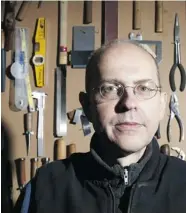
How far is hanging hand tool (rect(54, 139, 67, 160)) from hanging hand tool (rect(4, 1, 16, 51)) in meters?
0.43

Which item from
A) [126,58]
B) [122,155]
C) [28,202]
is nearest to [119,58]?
[126,58]

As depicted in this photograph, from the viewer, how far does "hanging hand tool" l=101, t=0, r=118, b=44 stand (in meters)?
1.71

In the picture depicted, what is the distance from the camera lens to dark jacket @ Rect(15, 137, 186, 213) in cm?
68

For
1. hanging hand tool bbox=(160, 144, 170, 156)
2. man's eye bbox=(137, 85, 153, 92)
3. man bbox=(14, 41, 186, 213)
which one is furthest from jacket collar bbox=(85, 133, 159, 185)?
hanging hand tool bbox=(160, 144, 170, 156)

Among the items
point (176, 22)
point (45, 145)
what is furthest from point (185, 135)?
point (45, 145)

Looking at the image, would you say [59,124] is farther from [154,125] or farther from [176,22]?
[154,125]

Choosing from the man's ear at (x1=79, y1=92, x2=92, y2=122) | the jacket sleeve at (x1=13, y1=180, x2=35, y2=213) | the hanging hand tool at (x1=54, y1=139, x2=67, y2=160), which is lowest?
the hanging hand tool at (x1=54, y1=139, x2=67, y2=160)

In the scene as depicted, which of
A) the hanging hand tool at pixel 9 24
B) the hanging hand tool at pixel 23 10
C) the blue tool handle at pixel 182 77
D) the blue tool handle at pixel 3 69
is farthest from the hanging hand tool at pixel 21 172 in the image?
the blue tool handle at pixel 182 77

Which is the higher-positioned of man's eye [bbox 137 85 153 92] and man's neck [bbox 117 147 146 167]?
Answer: man's eye [bbox 137 85 153 92]

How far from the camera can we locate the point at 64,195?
0.72 m

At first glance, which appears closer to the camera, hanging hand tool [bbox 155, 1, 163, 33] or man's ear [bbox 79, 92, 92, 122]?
man's ear [bbox 79, 92, 92, 122]

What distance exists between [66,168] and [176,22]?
3.64 feet

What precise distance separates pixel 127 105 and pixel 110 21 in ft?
3.61

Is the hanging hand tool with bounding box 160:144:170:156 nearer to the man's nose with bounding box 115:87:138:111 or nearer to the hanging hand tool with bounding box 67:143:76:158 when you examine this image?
the hanging hand tool with bounding box 67:143:76:158
